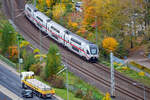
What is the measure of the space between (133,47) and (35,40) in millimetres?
20058

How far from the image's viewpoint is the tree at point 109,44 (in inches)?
2672

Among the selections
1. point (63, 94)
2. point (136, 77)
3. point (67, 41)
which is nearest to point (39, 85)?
point (63, 94)

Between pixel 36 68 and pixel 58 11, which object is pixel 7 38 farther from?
pixel 58 11

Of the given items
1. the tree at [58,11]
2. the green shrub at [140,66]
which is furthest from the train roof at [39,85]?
the tree at [58,11]

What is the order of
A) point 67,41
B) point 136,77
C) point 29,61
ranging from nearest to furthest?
1. point 136,77
2. point 29,61
3. point 67,41

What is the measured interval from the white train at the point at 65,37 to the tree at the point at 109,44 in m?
5.40

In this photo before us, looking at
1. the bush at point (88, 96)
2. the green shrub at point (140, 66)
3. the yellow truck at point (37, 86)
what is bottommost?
the bush at point (88, 96)

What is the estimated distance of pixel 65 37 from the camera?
6819cm

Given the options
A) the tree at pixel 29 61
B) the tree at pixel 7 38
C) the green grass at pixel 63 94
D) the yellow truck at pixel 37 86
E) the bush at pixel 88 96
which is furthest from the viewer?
the tree at pixel 7 38

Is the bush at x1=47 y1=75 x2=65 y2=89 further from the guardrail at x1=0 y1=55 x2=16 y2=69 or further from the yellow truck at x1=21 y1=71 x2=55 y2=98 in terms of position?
the guardrail at x1=0 y1=55 x2=16 y2=69

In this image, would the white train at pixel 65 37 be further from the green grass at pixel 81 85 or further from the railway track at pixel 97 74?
the green grass at pixel 81 85

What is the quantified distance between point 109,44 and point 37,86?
21.3 meters

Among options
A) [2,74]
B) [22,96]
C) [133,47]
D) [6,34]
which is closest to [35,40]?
[6,34]

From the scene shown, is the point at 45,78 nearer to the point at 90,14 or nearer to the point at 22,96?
the point at 22,96
